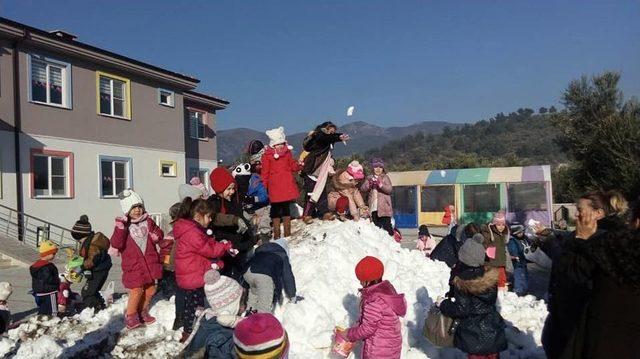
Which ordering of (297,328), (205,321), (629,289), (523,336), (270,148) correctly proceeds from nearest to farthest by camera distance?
(629,289)
(205,321)
(297,328)
(523,336)
(270,148)

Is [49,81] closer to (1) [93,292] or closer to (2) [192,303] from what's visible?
(1) [93,292]

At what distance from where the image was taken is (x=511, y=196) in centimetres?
2541

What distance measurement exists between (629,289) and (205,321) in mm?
2934

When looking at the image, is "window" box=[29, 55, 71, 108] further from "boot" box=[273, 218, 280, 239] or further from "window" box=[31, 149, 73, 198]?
"boot" box=[273, 218, 280, 239]

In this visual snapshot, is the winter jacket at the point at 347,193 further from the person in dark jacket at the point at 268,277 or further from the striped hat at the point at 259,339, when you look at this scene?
the striped hat at the point at 259,339

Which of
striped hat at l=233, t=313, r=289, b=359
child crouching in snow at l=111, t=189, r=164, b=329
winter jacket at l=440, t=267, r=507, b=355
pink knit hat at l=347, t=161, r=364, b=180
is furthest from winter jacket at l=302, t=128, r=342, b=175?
striped hat at l=233, t=313, r=289, b=359

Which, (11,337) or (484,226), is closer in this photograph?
(11,337)

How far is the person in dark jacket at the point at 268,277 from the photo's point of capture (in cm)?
538

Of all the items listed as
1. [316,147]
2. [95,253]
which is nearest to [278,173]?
[316,147]

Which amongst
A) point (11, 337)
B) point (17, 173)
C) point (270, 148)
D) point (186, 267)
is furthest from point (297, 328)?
point (17, 173)

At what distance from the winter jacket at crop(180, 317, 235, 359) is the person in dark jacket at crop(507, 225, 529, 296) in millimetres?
7334

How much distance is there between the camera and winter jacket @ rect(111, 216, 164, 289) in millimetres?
6121

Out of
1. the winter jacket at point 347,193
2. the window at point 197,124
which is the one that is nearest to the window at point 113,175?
the window at point 197,124

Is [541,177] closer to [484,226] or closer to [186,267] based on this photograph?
[484,226]
